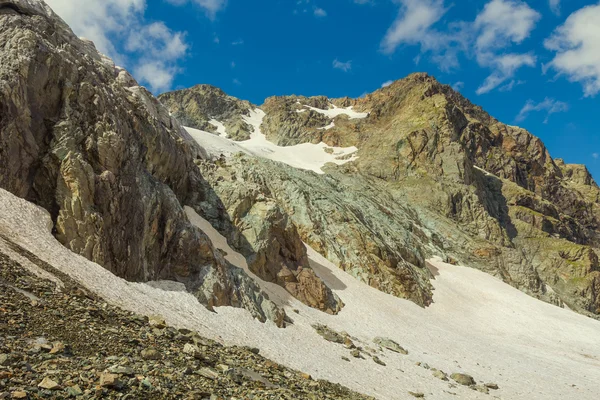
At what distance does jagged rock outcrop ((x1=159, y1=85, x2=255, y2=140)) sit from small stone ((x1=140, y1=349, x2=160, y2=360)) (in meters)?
157

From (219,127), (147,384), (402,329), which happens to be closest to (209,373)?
(147,384)

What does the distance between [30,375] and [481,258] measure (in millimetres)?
64688

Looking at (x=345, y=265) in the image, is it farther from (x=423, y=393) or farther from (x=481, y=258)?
(x=481, y=258)

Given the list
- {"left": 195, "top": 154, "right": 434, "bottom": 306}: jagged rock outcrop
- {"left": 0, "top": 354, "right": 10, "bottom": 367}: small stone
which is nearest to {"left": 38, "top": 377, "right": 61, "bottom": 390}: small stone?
{"left": 0, "top": 354, "right": 10, "bottom": 367}: small stone

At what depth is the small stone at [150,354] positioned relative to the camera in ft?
33.5

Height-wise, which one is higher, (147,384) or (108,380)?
(108,380)

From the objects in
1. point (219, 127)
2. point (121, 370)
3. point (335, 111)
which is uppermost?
point (335, 111)

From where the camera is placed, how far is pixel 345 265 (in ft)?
133

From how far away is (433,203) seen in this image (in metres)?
74.4

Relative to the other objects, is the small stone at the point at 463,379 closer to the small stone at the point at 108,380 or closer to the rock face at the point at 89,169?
the rock face at the point at 89,169

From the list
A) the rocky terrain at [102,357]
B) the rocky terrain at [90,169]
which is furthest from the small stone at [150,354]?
the rocky terrain at [90,169]

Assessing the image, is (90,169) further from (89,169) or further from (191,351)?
(191,351)

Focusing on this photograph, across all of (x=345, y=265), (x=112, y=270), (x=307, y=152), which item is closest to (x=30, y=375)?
(x=112, y=270)

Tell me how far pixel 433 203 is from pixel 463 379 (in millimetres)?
54433
